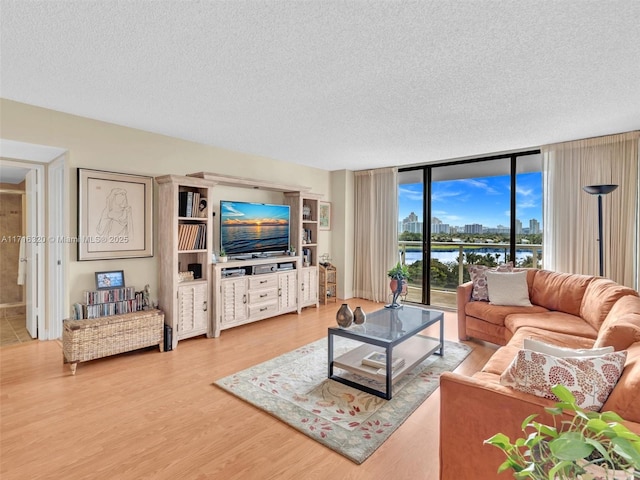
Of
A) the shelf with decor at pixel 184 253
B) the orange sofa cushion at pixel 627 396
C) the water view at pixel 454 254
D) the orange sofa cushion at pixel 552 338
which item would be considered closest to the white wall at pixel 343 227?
the water view at pixel 454 254

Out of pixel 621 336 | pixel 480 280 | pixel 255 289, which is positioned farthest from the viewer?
pixel 255 289

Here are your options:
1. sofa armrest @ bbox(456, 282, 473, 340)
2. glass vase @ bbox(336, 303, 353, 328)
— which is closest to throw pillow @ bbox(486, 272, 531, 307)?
sofa armrest @ bbox(456, 282, 473, 340)

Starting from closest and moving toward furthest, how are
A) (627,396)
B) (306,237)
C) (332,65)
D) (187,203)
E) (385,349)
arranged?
(627,396) → (332,65) → (385,349) → (187,203) → (306,237)

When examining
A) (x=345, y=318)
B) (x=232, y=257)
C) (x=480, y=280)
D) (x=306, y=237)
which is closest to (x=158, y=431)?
(x=345, y=318)

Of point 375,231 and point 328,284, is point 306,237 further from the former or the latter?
point 375,231

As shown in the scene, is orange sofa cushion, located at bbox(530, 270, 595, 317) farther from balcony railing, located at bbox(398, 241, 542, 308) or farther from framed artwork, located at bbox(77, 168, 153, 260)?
framed artwork, located at bbox(77, 168, 153, 260)

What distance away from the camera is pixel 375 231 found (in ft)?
20.0

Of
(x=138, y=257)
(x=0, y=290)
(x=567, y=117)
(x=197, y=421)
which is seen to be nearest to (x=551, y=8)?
(x=567, y=117)

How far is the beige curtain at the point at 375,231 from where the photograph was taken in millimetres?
5887

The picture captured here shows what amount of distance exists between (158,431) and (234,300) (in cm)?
213

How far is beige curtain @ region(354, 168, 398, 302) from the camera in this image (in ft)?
19.3

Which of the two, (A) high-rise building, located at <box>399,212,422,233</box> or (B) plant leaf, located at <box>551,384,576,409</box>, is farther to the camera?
(A) high-rise building, located at <box>399,212,422,233</box>

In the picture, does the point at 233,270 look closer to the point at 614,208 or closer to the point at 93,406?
the point at 93,406

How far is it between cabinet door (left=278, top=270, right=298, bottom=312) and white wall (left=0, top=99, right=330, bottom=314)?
1204 mm
